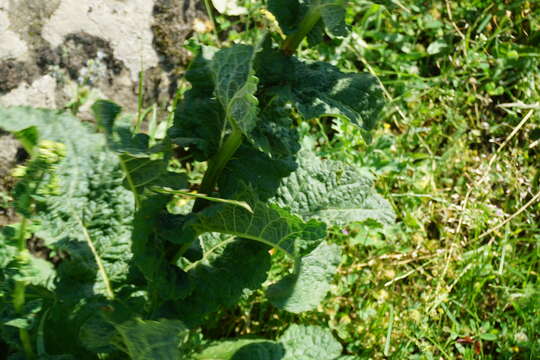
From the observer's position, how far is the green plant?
157 centimetres

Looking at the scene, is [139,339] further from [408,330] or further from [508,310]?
[508,310]

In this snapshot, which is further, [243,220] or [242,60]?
[243,220]

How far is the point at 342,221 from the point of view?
205 cm

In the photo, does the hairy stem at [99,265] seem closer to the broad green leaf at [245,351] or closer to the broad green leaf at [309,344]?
the broad green leaf at [245,351]

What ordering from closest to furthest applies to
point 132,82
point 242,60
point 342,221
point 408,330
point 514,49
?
point 242,60 < point 342,221 < point 408,330 < point 132,82 < point 514,49

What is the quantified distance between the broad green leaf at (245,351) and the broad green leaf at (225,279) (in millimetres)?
341

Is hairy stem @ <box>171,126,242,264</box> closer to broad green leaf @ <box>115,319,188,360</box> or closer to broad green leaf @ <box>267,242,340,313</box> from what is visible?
broad green leaf @ <box>115,319,188,360</box>

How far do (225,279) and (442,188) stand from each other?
5.57 ft

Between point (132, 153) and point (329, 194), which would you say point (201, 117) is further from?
point (329, 194)

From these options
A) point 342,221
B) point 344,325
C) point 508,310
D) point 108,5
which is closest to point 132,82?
point 108,5

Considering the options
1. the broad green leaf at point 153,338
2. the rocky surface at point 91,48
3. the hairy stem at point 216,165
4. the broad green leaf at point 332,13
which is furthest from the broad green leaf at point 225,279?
the rocky surface at point 91,48

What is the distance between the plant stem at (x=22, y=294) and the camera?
1548 mm

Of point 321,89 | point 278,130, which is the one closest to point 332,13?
point 321,89

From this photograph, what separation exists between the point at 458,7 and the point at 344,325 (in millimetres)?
2222
